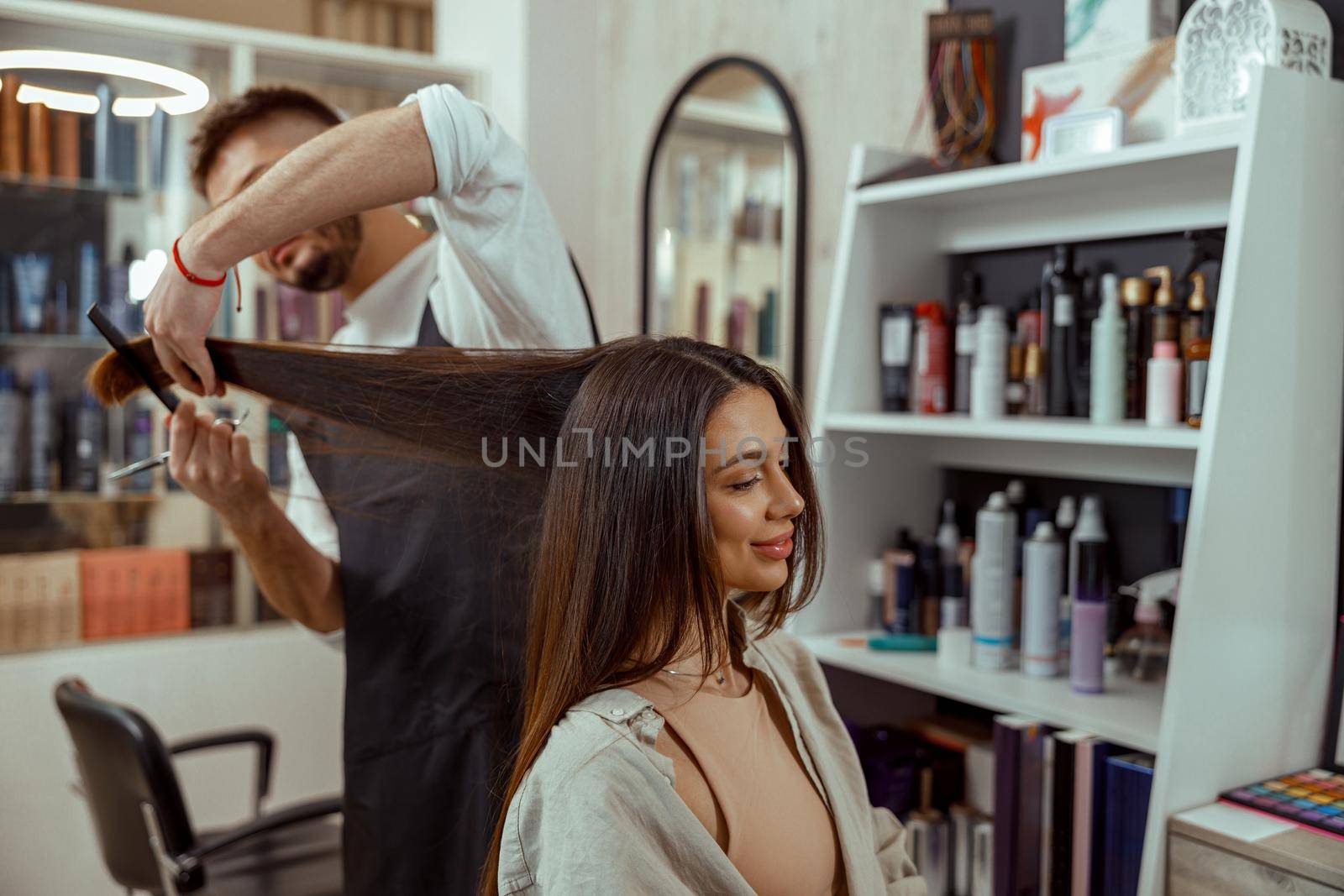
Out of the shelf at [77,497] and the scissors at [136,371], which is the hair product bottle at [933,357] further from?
the shelf at [77,497]

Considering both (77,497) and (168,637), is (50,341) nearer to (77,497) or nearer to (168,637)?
(77,497)

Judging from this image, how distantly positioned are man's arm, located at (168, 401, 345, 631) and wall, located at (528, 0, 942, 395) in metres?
1.27

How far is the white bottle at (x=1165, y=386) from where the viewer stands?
1.50 m

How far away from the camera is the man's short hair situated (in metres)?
1.49

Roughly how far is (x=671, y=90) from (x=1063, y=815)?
193 cm

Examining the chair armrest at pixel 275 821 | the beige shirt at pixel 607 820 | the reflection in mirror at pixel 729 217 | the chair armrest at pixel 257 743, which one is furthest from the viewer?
the reflection in mirror at pixel 729 217

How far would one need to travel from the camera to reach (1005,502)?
180cm

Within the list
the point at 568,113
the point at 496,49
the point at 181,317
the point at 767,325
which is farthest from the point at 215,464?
the point at 496,49

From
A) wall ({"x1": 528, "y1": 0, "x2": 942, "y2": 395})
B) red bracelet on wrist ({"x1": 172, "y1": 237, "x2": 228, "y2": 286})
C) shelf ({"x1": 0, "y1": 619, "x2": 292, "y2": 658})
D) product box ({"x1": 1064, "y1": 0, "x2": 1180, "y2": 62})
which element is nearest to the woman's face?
red bracelet on wrist ({"x1": 172, "y1": 237, "x2": 228, "y2": 286})

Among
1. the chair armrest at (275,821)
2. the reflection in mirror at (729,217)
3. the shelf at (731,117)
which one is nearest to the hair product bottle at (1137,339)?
the reflection in mirror at (729,217)

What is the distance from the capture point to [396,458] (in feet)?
4.00

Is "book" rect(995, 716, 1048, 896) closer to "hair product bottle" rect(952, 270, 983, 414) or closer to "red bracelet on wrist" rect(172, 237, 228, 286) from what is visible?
"hair product bottle" rect(952, 270, 983, 414)

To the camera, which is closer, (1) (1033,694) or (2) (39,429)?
(1) (1033,694)

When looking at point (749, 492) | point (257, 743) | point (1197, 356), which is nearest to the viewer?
point (749, 492)
